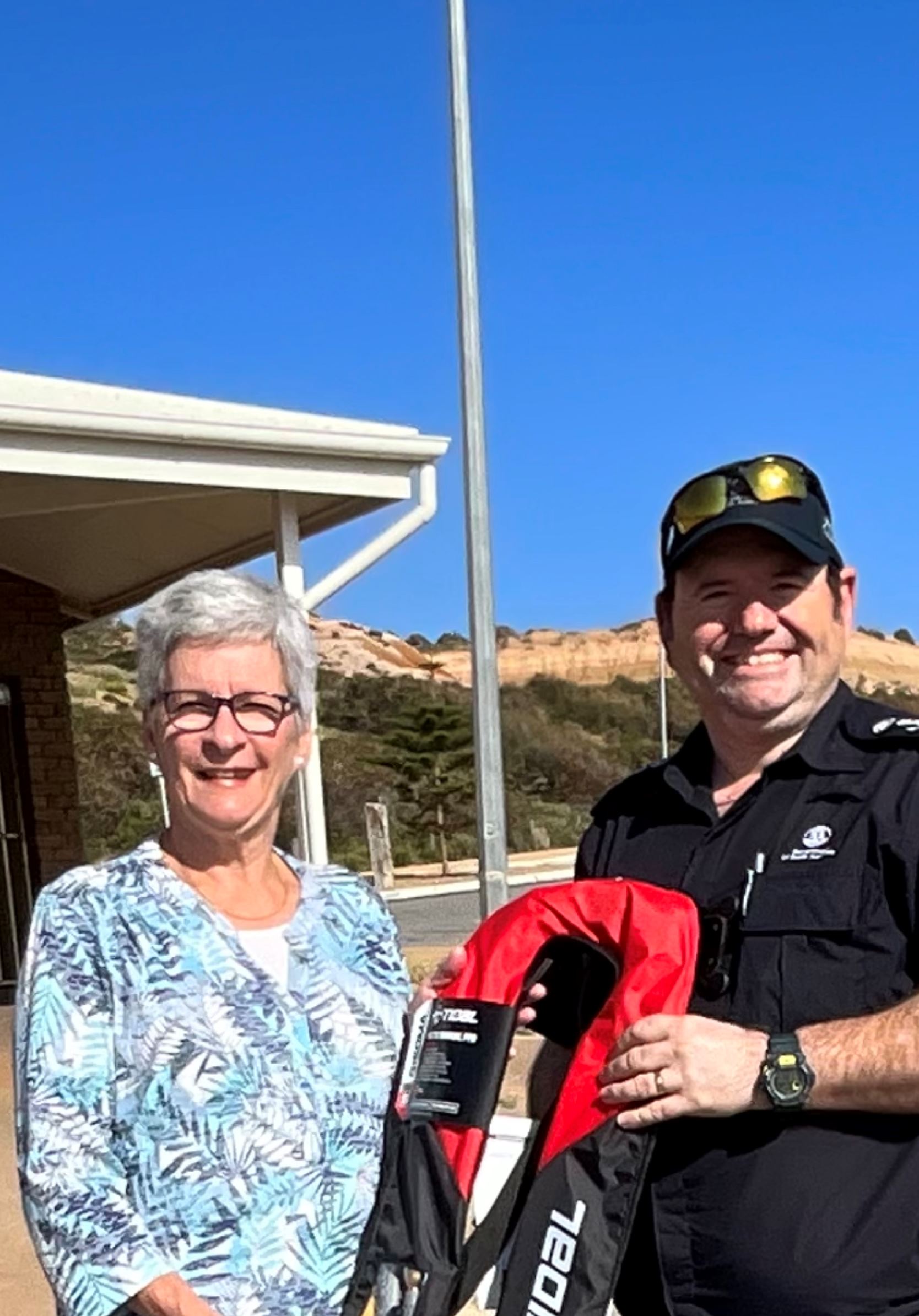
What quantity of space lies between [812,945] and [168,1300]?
970mm

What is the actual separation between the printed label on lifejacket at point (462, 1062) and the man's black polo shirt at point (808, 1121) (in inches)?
9.9

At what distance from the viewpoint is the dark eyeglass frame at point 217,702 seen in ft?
7.31

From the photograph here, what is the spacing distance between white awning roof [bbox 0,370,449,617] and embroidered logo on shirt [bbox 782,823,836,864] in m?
5.33

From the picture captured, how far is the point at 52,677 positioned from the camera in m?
11.5

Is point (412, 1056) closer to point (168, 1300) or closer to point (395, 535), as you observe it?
point (168, 1300)

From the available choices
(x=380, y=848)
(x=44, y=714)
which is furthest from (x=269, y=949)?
(x=380, y=848)

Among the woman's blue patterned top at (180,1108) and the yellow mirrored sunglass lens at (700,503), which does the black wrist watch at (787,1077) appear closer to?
the woman's blue patterned top at (180,1108)

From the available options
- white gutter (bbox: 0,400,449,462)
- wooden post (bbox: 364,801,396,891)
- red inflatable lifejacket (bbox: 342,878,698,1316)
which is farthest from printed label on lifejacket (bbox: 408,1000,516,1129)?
wooden post (bbox: 364,801,396,891)

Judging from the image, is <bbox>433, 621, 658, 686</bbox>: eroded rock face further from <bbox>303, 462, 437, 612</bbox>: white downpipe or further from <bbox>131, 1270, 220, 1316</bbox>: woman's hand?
<bbox>131, 1270, 220, 1316</bbox>: woman's hand

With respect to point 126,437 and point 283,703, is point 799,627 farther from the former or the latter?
point 126,437

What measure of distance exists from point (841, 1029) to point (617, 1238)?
0.41m

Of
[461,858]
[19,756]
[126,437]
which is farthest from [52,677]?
[461,858]

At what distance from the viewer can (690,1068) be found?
1979 mm

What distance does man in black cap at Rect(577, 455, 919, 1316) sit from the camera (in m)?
1.98
